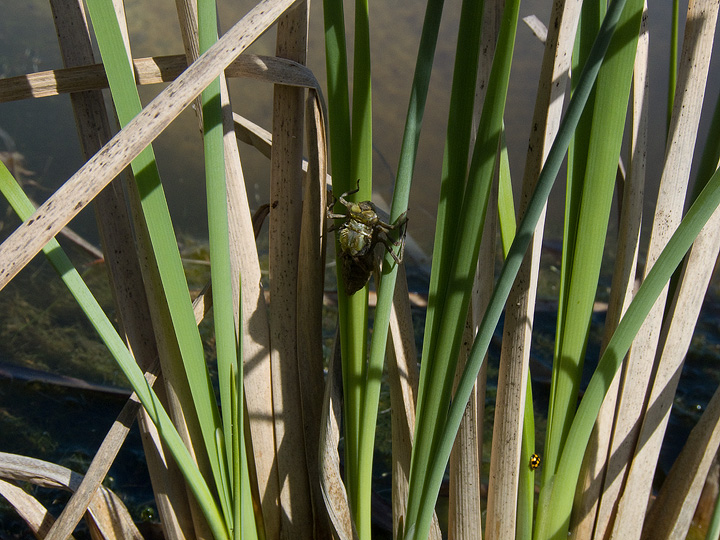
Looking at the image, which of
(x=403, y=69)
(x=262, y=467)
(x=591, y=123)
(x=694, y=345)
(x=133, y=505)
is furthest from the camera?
(x=403, y=69)

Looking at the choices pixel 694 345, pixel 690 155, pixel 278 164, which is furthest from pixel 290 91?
pixel 694 345

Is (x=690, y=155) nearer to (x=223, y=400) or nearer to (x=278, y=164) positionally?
(x=278, y=164)

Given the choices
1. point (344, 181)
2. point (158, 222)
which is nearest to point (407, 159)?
point (344, 181)

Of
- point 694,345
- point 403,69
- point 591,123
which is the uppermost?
point 403,69

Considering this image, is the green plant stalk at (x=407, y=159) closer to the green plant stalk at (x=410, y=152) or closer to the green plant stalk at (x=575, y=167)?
the green plant stalk at (x=410, y=152)

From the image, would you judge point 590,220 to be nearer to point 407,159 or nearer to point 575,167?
point 575,167

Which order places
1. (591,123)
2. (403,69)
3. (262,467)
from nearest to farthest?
(591,123) < (262,467) < (403,69)

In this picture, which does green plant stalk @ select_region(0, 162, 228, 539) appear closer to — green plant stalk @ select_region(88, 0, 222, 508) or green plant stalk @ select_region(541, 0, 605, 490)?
green plant stalk @ select_region(88, 0, 222, 508)

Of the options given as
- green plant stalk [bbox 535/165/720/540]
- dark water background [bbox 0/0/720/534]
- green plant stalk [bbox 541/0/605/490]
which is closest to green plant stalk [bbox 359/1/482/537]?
green plant stalk [bbox 541/0/605/490]
